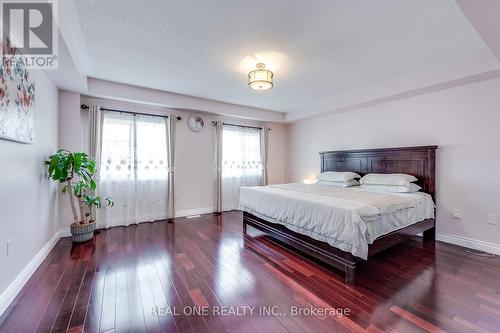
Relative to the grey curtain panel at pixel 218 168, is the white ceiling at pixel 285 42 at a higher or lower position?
higher

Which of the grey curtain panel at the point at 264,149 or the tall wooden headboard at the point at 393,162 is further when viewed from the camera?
the grey curtain panel at the point at 264,149

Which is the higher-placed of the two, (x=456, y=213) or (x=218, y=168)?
(x=218, y=168)

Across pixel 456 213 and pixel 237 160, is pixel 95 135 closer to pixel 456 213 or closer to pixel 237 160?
pixel 237 160

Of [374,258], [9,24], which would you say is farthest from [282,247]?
[9,24]

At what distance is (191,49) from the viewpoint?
2541 mm

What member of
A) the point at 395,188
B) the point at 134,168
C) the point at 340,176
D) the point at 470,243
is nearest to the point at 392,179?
the point at 395,188

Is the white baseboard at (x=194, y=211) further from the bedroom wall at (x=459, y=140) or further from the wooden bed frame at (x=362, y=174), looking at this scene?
the bedroom wall at (x=459, y=140)

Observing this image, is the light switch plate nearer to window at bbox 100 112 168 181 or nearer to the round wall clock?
window at bbox 100 112 168 181

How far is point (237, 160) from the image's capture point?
5332 mm

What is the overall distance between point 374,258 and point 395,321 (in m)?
1.17

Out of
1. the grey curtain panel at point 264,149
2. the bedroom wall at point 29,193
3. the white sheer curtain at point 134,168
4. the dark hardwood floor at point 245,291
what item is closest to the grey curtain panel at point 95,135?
the white sheer curtain at point 134,168

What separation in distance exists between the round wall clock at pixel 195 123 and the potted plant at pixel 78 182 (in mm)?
1979

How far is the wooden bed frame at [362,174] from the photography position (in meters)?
2.28

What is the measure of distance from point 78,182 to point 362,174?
4.83 m
